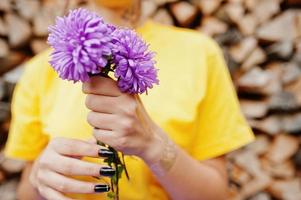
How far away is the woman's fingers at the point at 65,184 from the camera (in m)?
0.63

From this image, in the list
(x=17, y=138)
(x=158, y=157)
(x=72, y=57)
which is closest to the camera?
(x=72, y=57)

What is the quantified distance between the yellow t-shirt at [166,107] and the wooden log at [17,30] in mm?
427

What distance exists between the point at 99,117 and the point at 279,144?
2.86ft

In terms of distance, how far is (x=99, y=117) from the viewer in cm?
57

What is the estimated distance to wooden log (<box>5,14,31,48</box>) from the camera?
4.41 feet

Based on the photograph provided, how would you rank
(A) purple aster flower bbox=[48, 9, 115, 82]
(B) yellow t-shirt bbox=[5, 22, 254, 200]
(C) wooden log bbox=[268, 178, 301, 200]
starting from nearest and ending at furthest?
(A) purple aster flower bbox=[48, 9, 115, 82], (B) yellow t-shirt bbox=[5, 22, 254, 200], (C) wooden log bbox=[268, 178, 301, 200]

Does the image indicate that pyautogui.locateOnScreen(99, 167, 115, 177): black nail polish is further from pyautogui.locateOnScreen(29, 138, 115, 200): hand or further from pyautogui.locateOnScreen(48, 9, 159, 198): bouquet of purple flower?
pyautogui.locateOnScreen(48, 9, 159, 198): bouquet of purple flower

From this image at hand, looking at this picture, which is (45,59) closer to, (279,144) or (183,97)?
(183,97)

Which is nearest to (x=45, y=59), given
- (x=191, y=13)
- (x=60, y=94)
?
(x=60, y=94)

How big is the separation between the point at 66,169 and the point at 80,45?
0.72 feet

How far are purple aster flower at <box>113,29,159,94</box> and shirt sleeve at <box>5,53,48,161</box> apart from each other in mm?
404

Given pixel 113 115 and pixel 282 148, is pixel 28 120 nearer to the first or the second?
pixel 113 115

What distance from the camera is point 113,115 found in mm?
570

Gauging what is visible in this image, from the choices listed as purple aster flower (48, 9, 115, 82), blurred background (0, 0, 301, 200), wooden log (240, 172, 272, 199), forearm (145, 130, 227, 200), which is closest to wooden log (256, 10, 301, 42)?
blurred background (0, 0, 301, 200)
